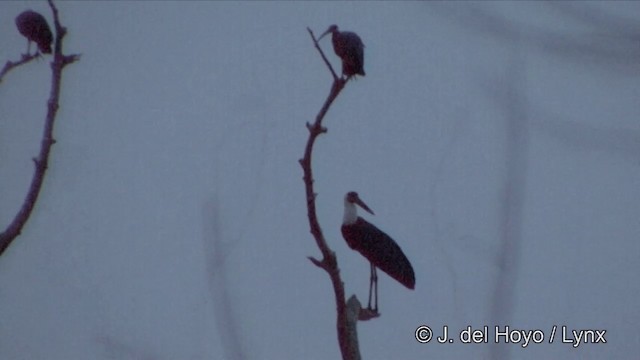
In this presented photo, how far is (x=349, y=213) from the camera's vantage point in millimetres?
1938

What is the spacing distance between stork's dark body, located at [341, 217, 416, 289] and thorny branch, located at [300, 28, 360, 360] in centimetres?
27

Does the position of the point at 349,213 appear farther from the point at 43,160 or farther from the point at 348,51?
the point at 43,160

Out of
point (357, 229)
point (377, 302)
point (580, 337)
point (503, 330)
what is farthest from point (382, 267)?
point (580, 337)

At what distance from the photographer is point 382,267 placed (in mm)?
1837

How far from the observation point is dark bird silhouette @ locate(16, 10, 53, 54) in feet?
5.28

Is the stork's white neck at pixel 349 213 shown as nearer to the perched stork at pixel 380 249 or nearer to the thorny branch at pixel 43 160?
the perched stork at pixel 380 249

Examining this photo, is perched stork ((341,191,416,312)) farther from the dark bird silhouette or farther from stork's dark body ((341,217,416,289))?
the dark bird silhouette

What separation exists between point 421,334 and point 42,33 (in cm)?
121

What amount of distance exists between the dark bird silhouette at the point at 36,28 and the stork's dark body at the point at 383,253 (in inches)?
30.5

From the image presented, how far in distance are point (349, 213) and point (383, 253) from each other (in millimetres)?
150

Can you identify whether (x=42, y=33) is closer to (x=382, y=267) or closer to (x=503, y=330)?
(x=382, y=267)

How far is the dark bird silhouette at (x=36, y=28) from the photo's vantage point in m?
1.61

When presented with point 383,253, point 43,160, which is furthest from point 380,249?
point 43,160

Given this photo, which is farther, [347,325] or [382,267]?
[382,267]
